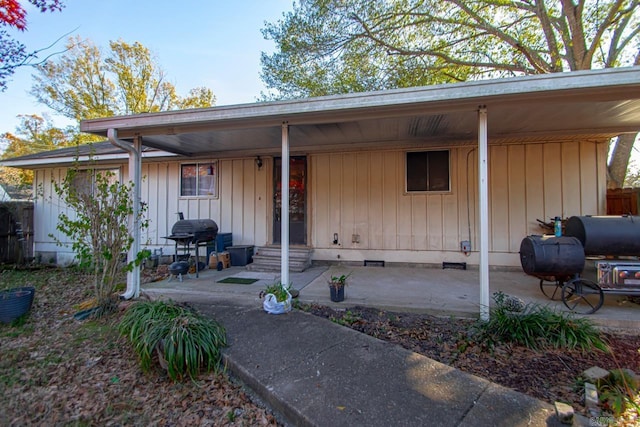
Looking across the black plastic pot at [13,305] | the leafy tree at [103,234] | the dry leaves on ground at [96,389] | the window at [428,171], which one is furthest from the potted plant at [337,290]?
the black plastic pot at [13,305]

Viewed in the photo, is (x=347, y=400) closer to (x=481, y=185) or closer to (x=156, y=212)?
(x=481, y=185)

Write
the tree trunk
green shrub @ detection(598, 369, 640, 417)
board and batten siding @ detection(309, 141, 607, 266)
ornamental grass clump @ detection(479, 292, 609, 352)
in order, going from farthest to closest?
the tree trunk → board and batten siding @ detection(309, 141, 607, 266) → ornamental grass clump @ detection(479, 292, 609, 352) → green shrub @ detection(598, 369, 640, 417)

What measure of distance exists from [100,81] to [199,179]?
16.7m

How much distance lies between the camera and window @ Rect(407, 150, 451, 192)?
5758 mm

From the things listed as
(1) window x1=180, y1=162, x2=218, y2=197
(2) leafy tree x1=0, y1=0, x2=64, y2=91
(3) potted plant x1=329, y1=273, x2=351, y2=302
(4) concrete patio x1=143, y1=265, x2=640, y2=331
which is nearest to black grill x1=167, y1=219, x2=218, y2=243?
(4) concrete patio x1=143, y1=265, x2=640, y2=331

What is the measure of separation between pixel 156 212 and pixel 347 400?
676 cm

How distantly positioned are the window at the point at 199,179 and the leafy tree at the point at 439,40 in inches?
177

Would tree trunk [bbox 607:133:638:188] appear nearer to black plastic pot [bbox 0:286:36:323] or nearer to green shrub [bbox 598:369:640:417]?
green shrub [bbox 598:369:640:417]

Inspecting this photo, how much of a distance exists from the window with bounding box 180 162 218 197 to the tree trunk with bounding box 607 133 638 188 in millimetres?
8677

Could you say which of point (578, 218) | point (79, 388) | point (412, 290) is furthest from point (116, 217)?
point (578, 218)

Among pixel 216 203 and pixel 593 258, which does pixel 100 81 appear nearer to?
pixel 216 203

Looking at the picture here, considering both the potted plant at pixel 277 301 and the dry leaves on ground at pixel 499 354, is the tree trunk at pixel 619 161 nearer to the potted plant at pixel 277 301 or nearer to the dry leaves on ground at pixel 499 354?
the dry leaves on ground at pixel 499 354

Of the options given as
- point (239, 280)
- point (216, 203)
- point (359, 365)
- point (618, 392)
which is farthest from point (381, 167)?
point (618, 392)

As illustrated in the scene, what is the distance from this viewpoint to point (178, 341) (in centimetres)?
249
